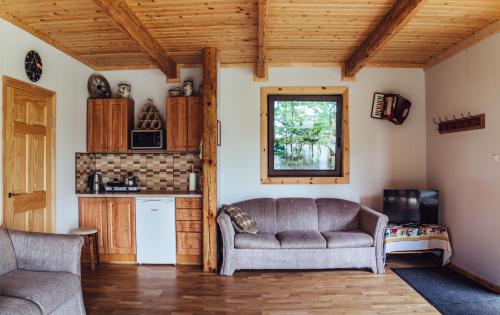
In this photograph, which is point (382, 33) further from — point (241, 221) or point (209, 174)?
point (241, 221)

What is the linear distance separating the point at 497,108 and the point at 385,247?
1.90 m

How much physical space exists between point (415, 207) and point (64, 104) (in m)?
4.57

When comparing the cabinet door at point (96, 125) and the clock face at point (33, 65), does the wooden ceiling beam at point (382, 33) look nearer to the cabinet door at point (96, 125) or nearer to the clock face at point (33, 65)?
the cabinet door at point (96, 125)

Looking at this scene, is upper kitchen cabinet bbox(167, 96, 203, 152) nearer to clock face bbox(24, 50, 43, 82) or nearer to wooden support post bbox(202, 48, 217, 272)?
wooden support post bbox(202, 48, 217, 272)

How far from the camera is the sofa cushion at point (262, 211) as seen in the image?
161 inches

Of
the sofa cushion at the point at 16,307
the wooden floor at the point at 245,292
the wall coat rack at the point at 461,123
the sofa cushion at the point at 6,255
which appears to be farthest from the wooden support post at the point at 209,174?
the wall coat rack at the point at 461,123

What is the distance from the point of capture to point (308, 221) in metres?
4.12

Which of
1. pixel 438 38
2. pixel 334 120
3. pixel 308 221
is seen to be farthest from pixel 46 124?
pixel 438 38

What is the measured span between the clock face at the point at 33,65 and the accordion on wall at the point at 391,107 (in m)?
4.16

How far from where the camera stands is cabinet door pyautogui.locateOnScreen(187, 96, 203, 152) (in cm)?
427

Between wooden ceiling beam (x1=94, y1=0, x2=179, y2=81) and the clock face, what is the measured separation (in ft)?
3.73

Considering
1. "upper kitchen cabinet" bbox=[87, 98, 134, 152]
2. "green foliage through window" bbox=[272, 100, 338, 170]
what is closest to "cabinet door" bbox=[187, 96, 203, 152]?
"upper kitchen cabinet" bbox=[87, 98, 134, 152]

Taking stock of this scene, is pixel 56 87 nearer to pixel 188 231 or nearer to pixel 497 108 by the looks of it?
pixel 188 231

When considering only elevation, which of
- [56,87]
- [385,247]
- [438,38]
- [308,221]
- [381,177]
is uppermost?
[438,38]
